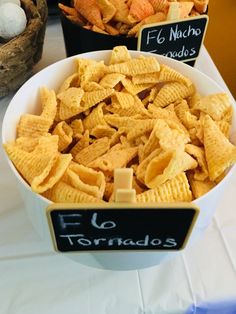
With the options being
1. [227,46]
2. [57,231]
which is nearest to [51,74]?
[57,231]

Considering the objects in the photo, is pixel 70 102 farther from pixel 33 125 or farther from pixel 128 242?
pixel 128 242

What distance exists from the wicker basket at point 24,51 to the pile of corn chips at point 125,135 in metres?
0.13

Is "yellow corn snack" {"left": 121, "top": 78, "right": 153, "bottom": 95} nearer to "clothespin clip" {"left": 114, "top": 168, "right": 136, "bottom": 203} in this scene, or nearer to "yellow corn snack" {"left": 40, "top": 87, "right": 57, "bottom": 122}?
"yellow corn snack" {"left": 40, "top": 87, "right": 57, "bottom": 122}

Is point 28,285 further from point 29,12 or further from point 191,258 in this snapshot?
point 29,12

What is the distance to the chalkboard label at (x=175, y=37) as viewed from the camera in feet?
1.98

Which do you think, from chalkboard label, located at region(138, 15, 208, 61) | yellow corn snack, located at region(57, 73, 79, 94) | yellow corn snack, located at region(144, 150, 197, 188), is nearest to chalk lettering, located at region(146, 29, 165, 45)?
chalkboard label, located at region(138, 15, 208, 61)

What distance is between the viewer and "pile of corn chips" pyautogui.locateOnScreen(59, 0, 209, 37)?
637 mm

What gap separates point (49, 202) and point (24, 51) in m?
0.34

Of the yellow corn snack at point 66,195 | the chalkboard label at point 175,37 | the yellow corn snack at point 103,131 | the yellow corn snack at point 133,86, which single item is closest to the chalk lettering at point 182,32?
the chalkboard label at point 175,37

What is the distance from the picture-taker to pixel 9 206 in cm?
58

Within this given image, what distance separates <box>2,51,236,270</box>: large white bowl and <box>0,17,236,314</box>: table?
0.03 m

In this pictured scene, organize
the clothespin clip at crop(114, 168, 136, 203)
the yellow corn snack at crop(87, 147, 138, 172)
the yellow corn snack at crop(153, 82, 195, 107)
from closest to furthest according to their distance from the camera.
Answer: the clothespin clip at crop(114, 168, 136, 203)
the yellow corn snack at crop(87, 147, 138, 172)
the yellow corn snack at crop(153, 82, 195, 107)

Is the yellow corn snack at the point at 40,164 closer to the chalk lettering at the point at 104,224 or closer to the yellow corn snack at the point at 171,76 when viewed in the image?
the chalk lettering at the point at 104,224

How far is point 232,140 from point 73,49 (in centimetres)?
A: 33
